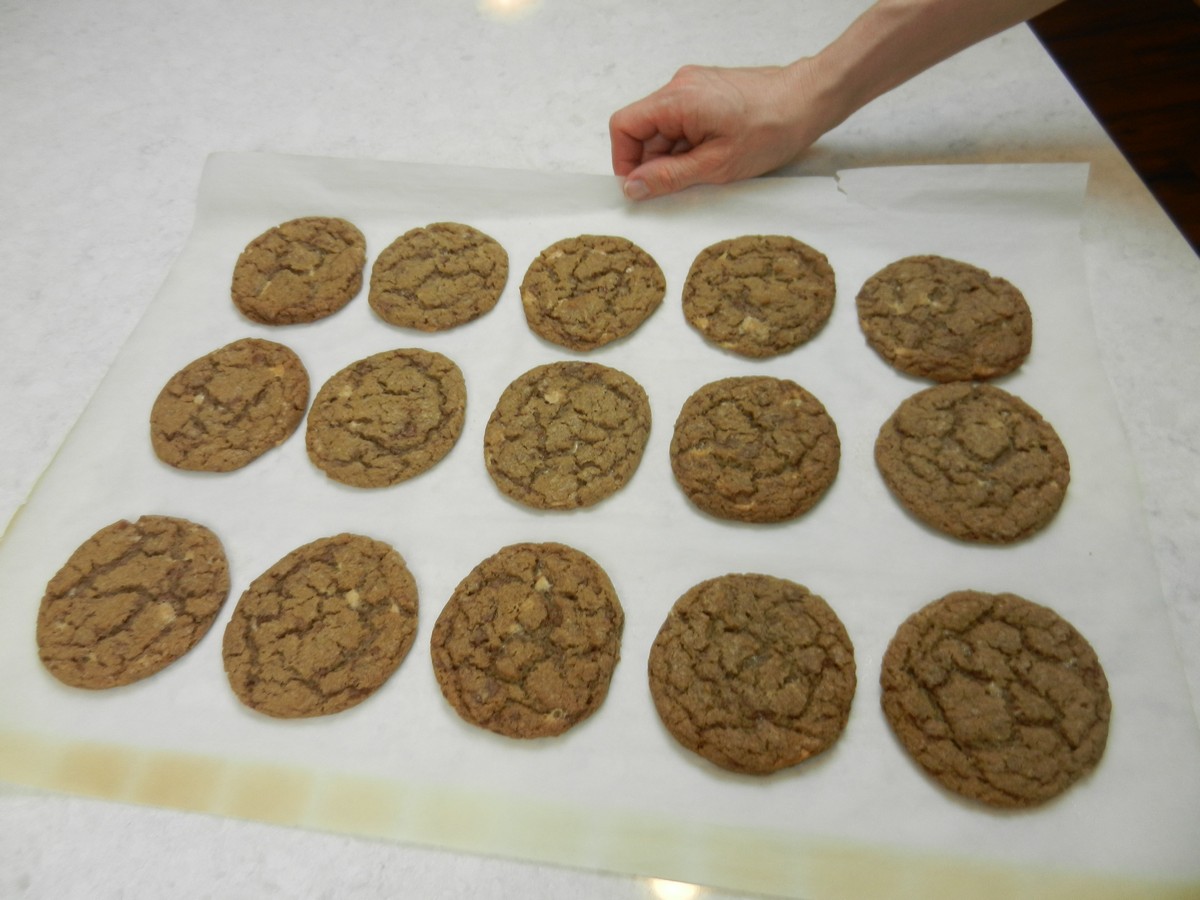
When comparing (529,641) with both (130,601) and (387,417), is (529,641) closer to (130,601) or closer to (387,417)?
(387,417)

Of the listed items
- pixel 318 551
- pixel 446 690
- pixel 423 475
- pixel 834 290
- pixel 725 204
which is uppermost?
pixel 725 204

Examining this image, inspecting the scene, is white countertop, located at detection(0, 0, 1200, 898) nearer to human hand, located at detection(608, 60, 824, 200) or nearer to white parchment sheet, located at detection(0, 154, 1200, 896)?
white parchment sheet, located at detection(0, 154, 1200, 896)

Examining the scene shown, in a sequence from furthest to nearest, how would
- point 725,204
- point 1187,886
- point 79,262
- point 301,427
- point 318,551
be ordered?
point 79,262 → point 725,204 → point 301,427 → point 318,551 → point 1187,886

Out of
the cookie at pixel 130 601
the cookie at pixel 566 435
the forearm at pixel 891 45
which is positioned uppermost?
the forearm at pixel 891 45

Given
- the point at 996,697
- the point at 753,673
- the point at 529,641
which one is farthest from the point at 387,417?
the point at 996,697

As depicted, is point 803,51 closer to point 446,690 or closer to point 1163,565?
point 1163,565

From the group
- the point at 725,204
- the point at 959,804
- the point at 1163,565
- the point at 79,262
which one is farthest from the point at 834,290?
the point at 79,262

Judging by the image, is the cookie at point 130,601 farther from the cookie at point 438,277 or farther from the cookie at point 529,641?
the cookie at point 438,277

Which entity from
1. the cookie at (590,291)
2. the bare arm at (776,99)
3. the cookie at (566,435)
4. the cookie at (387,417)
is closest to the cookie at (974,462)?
the cookie at (566,435)
